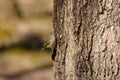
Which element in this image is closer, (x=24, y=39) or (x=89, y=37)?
(x=89, y=37)

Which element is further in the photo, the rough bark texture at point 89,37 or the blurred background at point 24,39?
the blurred background at point 24,39

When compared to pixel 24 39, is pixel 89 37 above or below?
below

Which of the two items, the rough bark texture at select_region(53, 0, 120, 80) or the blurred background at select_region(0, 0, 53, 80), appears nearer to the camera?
the rough bark texture at select_region(53, 0, 120, 80)

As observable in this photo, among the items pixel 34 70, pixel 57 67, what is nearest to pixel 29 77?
pixel 34 70

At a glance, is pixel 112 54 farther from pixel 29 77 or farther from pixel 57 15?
pixel 29 77

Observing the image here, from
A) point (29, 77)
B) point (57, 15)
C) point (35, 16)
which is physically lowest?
point (29, 77)
